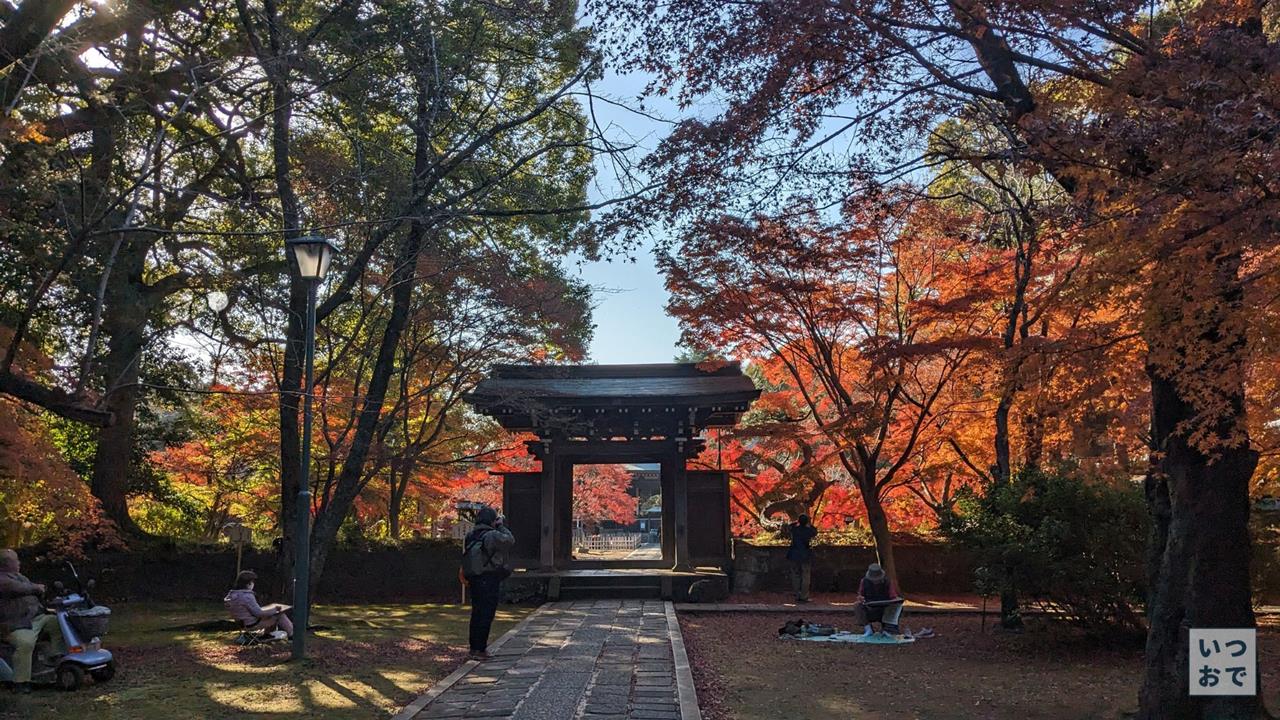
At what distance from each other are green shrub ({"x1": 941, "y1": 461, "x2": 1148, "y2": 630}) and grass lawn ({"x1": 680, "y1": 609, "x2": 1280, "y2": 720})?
461mm

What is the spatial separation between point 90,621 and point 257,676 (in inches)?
54.8

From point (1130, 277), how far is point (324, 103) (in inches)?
362

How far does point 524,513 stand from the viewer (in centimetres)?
1633

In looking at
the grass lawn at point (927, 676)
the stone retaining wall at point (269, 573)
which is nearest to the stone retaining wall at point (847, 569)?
the grass lawn at point (927, 676)

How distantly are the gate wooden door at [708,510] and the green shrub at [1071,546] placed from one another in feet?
23.3

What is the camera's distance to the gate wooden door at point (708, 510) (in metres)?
16.4

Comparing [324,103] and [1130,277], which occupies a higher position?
[324,103]

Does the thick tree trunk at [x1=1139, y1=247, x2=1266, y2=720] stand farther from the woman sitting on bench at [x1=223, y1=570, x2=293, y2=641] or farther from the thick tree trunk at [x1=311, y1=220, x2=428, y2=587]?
the woman sitting on bench at [x1=223, y1=570, x2=293, y2=641]

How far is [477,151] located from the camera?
9.84 metres

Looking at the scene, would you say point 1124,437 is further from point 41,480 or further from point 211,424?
point 211,424

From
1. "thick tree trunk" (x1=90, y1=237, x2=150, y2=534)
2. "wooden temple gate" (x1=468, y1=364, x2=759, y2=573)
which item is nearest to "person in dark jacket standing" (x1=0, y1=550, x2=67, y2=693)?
"thick tree trunk" (x1=90, y1=237, x2=150, y2=534)

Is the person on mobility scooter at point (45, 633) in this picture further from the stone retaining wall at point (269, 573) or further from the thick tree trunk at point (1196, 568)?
the stone retaining wall at point (269, 573)

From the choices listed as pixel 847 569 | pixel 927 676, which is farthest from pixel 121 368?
pixel 847 569

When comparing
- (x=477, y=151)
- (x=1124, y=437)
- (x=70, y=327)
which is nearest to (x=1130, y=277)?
(x=1124, y=437)
